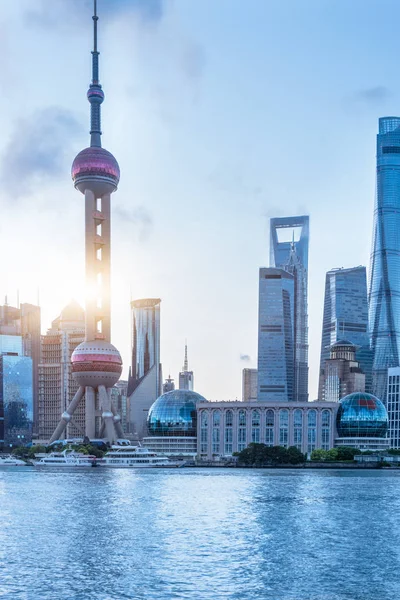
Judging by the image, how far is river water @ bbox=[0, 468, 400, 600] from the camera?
52375 millimetres

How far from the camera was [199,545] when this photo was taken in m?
68.3

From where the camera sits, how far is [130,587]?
5250 cm

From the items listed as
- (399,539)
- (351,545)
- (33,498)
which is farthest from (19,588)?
(33,498)

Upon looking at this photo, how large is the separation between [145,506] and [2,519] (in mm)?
17434

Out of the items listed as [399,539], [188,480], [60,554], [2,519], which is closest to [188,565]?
[60,554]

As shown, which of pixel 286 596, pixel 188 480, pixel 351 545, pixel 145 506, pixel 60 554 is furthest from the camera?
pixel 188 480

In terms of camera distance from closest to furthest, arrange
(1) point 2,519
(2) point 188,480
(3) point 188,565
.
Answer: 1. (3) point 188,565
2. (1) point 2,519
3. (2) point 188,480

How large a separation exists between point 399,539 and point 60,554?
27.3 metres

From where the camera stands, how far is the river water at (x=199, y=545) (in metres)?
52.4

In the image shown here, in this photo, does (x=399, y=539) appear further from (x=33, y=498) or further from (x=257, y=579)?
(x=33, y=498)

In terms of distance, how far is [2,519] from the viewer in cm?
8688

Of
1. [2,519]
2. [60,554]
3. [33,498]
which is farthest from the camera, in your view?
[33,498]

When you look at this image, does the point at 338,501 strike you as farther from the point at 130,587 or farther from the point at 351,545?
the point at 130,587

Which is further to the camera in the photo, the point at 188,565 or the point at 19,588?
the point at 188,565
